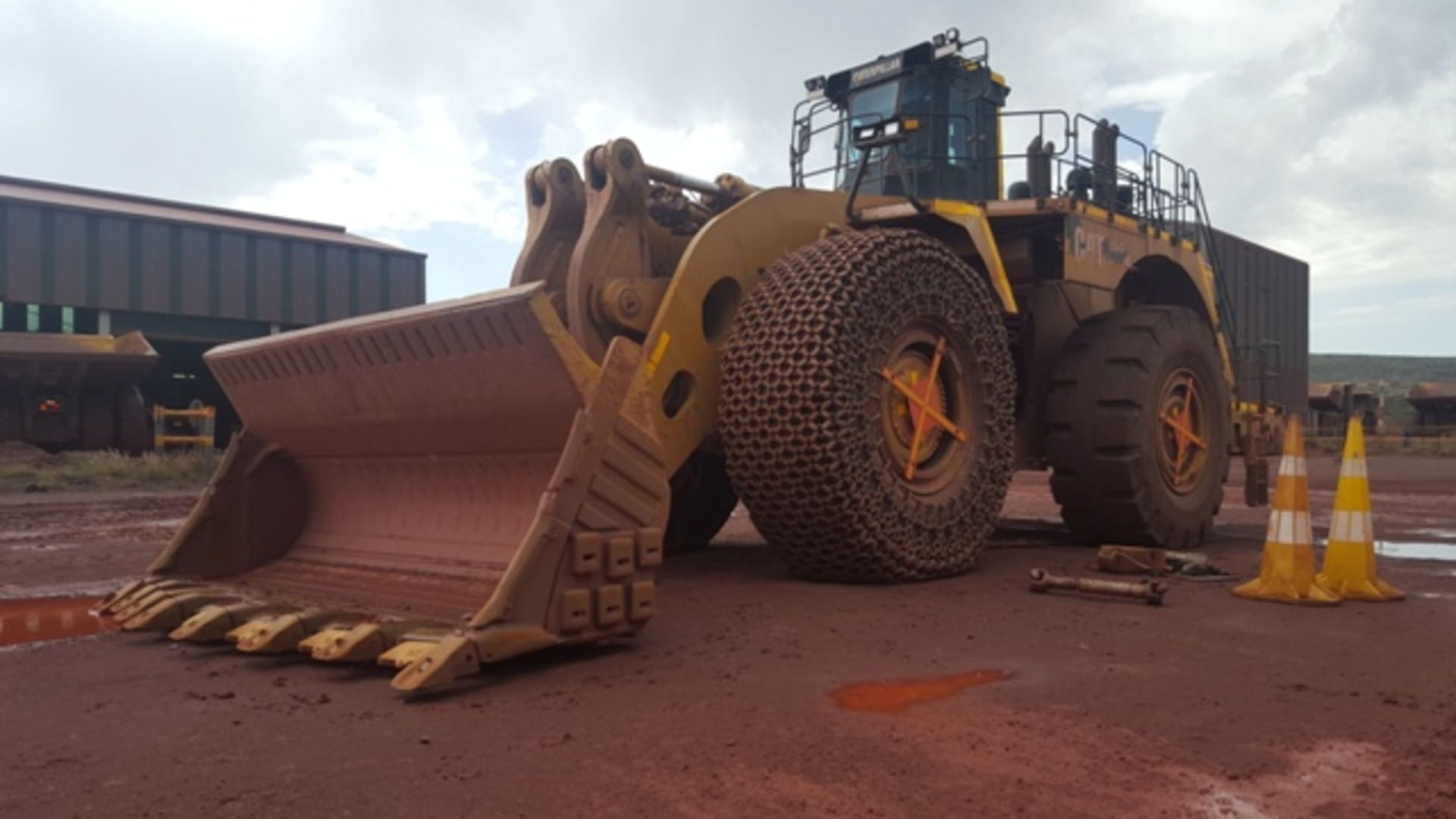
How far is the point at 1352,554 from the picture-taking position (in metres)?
5.61

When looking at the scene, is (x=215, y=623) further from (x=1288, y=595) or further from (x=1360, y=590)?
(x=1360, y=590)

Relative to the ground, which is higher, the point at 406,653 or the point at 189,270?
the point at 189,270

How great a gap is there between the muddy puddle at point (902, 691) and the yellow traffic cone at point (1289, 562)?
239cm

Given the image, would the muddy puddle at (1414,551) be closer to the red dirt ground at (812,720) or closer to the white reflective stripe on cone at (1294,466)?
the white reflective stripe on cone at (1294,466)

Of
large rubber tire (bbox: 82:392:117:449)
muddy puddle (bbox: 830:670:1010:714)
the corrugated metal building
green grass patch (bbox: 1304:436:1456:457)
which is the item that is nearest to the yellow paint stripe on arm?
muddy puddle (bbox: 830:670:1010:714)

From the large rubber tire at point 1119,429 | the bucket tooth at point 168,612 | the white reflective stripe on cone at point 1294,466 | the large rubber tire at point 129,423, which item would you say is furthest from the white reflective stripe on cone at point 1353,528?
the large rubber tire at point 129,423

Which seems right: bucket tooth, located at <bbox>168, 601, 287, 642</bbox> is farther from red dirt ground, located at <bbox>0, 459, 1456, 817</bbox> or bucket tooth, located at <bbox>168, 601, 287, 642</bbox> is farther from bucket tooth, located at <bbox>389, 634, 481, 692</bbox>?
bucket tooth, located at <bbox>389, 634, 481, 692</bbox>

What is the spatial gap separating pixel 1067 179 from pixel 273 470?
5379 millimetres

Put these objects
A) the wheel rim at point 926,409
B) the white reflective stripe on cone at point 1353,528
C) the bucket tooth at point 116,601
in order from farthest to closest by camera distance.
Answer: the wheel rim at point 926,409 < the white reflective stripe on cone at point 1353,528 < the bucket tooth at point 116,601

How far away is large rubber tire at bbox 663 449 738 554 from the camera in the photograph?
7.21 m

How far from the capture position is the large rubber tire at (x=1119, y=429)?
6.94 metres

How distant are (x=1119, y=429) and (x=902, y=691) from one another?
3.90m

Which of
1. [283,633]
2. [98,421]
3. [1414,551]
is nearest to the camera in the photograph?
[283,633]

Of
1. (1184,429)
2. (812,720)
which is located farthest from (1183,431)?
(812,720)
